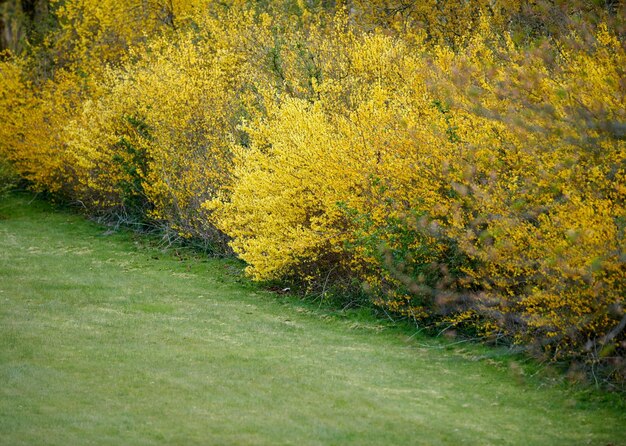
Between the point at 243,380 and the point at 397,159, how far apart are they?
3523 mm

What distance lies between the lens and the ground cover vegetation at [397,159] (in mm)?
8328

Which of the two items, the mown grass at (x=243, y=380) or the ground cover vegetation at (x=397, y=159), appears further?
the ground cover vegetation at (x=397, y=159)

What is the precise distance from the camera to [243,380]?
8406mm

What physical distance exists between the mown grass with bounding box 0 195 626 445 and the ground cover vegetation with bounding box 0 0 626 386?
0.60 m

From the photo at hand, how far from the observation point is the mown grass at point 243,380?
7012mm

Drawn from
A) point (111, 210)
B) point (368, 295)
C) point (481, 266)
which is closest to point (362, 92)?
point (368, 295)

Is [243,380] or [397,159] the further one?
[397,159]

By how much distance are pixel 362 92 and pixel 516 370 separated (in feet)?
19.8

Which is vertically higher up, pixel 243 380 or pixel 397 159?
pixel 397 159

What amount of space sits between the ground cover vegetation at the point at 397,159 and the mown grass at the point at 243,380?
1.96ft

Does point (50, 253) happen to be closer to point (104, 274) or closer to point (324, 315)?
point (104, 274)

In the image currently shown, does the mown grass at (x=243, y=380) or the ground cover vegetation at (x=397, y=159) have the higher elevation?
the ground cover vegetation at (x=397, y=159)

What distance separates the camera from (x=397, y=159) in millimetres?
10555

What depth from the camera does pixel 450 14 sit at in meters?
19.0
